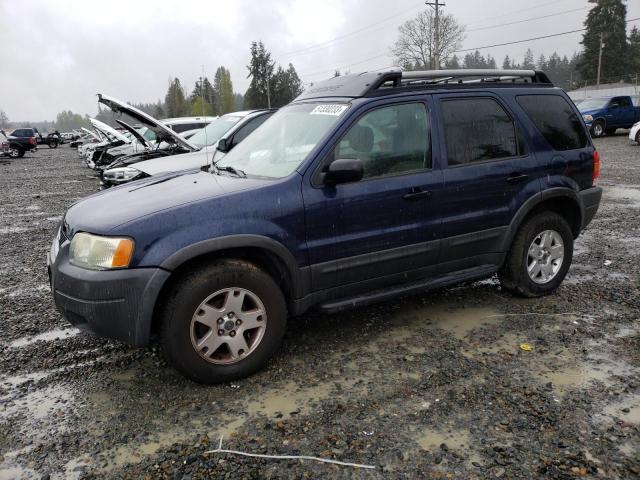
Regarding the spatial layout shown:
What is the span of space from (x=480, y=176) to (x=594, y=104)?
75.9ft

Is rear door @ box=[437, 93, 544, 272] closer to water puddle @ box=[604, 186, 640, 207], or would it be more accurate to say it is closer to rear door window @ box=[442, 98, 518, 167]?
rear door window @ box=[442, 98, 518, 167]

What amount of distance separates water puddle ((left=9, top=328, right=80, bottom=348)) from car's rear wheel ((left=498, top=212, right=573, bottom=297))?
3774 millimetres

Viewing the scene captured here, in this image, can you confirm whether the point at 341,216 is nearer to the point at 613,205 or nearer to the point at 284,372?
the point at 284,372

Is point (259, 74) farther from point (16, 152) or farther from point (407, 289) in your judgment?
point (407, 289)

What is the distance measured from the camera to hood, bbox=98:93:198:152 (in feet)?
27.3

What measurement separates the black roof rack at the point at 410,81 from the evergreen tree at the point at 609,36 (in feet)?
222

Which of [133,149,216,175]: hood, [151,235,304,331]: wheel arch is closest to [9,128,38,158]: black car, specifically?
[133,149,216,175]: hood

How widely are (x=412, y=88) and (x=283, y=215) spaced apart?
5.02ft

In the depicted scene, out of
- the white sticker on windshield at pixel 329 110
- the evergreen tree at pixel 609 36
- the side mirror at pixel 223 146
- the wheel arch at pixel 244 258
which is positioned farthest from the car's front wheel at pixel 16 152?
the evergreen tree at pixel 609 36

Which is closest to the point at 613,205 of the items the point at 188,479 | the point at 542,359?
the point at 542,359

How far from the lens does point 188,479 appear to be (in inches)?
96.8

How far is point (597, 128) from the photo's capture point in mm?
22969

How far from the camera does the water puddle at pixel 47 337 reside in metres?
4.02

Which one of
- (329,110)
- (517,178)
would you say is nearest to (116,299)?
(329,110)
